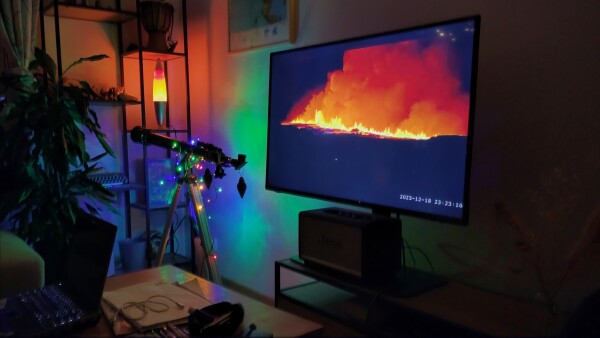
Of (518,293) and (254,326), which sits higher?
(254,326)

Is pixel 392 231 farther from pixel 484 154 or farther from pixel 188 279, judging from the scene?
pixel 188 279

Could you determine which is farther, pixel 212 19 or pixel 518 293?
pixel 212 19

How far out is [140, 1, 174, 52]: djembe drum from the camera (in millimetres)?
3152

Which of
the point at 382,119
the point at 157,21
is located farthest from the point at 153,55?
the point at 382,119

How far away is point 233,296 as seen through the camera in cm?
138

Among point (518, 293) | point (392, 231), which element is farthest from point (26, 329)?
point (518, 293)

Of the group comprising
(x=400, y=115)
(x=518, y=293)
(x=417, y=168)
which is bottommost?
(x=518, y=293)

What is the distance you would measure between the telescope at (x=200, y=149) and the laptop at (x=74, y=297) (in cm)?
109

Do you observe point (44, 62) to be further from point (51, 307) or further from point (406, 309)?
point (406, 309)

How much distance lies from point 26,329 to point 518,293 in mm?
1589

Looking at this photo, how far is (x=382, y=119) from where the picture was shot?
1.86 meters

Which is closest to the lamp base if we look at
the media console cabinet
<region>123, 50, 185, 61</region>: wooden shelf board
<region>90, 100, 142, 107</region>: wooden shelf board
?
<region>90, 100, 142, 107</region>: wooden shelf board

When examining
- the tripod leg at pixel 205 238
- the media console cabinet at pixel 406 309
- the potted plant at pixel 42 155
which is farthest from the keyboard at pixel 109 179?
the media console cabinet at pixel 406 309

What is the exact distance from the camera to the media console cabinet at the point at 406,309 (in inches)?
56.4
